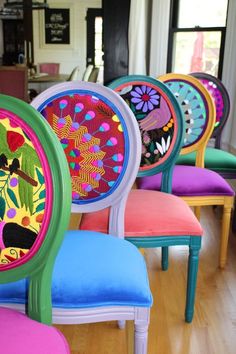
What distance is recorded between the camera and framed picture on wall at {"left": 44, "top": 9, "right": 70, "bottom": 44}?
8.21m

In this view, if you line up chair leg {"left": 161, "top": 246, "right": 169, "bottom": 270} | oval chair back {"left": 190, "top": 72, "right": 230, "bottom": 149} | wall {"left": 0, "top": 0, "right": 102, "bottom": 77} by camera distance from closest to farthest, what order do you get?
1. chair leg {"left": 161, "top": 246, "right": 169, "bottom": 270}
2. oval chair back {"left": 190, "top": 72, "right": 230, "bottom": 149}
3. wall {"left": 0, "top": 0, "right": 102, "bottom": 77}

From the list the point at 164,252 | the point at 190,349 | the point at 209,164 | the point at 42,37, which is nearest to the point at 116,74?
the point at 209,164

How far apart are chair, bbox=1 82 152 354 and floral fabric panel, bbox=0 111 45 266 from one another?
205 mm

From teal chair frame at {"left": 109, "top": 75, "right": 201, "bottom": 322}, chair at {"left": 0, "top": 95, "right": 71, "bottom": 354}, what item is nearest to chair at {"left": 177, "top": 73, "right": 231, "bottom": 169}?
teal chair frame at {"left": 109, "top": 75, "right": 201, "bottom": 322}

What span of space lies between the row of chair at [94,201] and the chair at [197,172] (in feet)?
0.19

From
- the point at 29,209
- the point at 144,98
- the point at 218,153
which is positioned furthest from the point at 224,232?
the point at 29,209

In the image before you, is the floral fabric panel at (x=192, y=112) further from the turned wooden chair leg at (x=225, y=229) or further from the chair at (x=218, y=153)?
the turned wooden chair leg at (x=225, y=229)

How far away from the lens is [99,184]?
4.07 ft

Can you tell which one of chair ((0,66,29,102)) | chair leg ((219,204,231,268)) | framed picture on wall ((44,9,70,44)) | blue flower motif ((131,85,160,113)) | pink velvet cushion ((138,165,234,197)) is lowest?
chair leg ((219,204,231,268))

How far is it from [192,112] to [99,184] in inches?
40.8

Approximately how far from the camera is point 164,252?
6.24 feet

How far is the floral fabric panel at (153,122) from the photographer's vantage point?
63.3 inches

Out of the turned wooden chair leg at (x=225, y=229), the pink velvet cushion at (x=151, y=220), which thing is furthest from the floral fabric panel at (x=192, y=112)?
the pink velvet cushion at (x=151, y=220)

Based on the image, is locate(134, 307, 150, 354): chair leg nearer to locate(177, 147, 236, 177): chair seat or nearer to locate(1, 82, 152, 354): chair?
locate(1, 82, 152, 354): chair
